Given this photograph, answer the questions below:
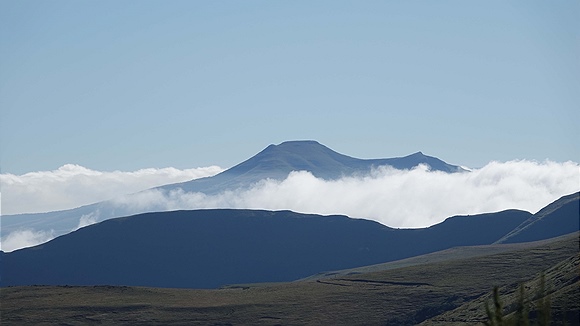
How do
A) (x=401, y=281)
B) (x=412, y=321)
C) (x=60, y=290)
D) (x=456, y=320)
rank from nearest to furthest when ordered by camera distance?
(x=456, y=320) < (x=412, y=321) < (x=401, y=281) < (x=60, y=290)

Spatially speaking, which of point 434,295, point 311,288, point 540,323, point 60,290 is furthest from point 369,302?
point 540,323

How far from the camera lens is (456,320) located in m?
79.2

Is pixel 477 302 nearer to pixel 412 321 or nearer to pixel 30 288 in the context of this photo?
pixel 412 321

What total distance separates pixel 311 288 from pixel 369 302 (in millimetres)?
19408

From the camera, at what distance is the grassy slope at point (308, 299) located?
97.0 metres

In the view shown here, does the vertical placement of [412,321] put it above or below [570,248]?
below

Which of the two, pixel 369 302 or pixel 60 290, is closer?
pixel 369 302

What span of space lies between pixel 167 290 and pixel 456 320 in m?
60.6

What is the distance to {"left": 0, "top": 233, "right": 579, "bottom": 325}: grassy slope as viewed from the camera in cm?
9700

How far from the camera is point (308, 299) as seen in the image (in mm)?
108562

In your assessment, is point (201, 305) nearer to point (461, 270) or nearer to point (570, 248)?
point (461, 270)

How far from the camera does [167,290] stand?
127m

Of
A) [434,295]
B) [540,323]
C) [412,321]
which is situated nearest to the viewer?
[540,323]

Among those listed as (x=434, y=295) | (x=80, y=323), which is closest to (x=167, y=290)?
(x=80, y=323)
